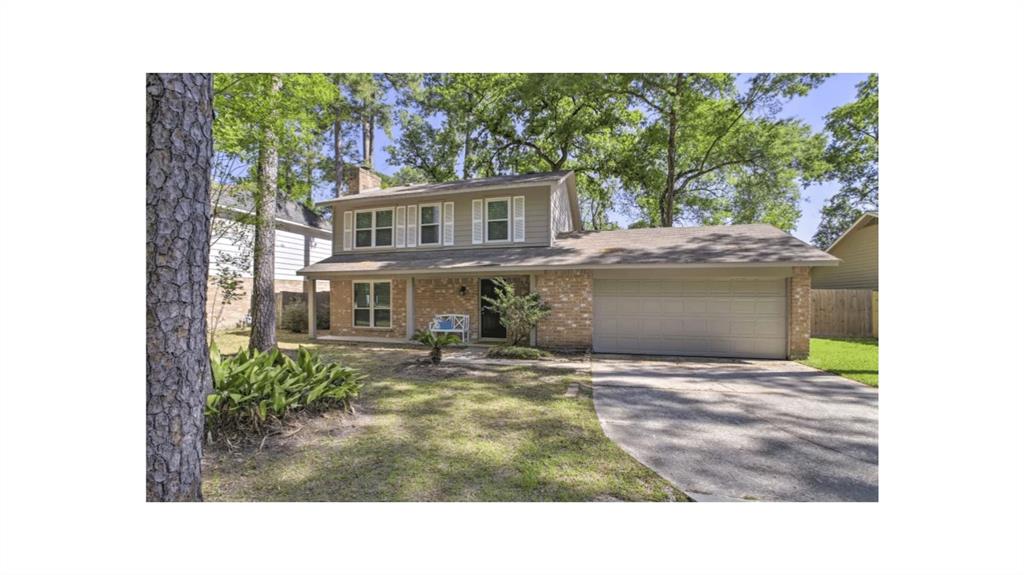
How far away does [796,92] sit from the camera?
13.1 metres

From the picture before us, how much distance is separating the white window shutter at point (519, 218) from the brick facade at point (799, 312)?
20.3 ft

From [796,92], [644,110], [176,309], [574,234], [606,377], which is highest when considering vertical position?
[644,110]

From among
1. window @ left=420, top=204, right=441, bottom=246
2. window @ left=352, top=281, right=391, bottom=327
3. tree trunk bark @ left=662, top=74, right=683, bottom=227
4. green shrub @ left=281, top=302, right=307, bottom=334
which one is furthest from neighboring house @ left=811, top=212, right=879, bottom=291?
green shrub @ left=281, top=302, right=307, bottom=334

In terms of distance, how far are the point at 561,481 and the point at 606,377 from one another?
12.6 ft

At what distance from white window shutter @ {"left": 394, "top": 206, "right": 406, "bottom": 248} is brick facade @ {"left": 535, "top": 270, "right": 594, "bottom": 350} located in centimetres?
477

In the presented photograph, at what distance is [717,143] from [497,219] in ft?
38.0

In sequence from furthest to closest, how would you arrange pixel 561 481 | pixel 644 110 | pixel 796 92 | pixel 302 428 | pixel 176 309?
1. pixel 644 110
2. pixel 796 92
3. pixel 302 428
4. pixel 561 481
5. pixel 176 309

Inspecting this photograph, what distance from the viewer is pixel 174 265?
2.04m

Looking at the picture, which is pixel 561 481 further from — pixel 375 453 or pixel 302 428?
pixel 302 428

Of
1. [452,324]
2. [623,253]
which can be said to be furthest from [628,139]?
[452,324]

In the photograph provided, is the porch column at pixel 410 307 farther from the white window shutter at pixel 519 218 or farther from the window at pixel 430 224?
the white window shutter at pixel 519 218

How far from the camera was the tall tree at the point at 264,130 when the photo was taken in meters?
6.14

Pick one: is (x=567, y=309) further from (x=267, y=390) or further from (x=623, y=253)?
(x=267, y=390)

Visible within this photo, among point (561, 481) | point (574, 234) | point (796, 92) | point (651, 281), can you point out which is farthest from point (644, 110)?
point (561, 481)
